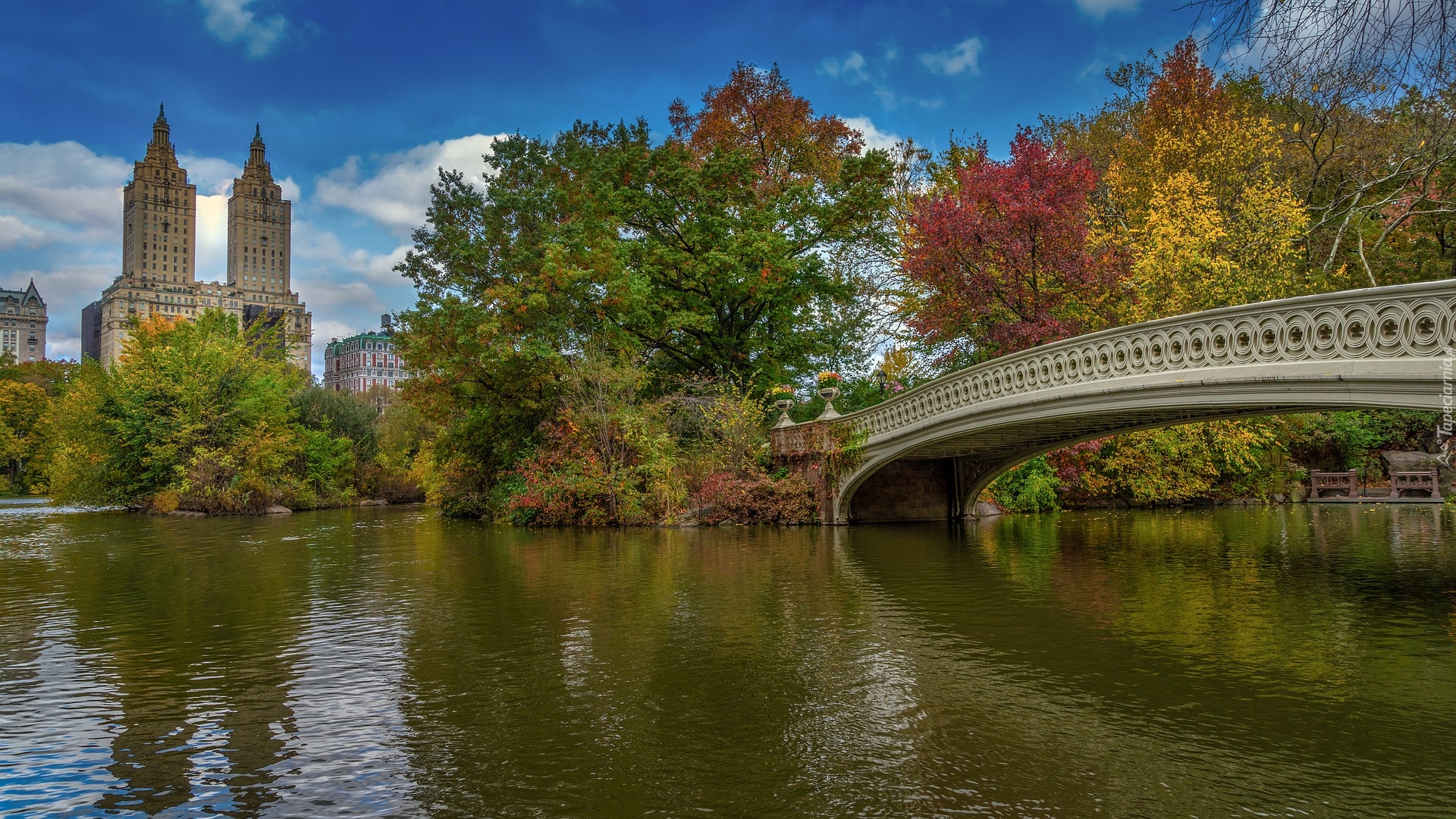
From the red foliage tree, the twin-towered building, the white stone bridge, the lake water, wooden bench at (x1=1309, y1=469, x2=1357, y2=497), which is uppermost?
the twin-towered building

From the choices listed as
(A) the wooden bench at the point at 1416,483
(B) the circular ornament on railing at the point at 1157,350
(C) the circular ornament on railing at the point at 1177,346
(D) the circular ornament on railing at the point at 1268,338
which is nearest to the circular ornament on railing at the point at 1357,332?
(D) the circular ornament on railing at the point at 1268,338

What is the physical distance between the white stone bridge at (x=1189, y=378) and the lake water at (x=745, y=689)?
2.24 metres

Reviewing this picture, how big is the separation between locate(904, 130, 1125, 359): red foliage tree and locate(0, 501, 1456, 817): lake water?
9.92 metres

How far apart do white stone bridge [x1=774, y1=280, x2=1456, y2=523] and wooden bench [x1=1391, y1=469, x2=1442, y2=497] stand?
43.7 feet

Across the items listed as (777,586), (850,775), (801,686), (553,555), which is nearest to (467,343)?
(553,555)

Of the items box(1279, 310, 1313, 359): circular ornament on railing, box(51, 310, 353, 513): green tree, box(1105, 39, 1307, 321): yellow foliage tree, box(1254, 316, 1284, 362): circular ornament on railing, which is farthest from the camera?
box(51, 310, 353, 513): green tree

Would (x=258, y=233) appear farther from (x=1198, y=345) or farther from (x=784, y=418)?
(x=1198, y=345)

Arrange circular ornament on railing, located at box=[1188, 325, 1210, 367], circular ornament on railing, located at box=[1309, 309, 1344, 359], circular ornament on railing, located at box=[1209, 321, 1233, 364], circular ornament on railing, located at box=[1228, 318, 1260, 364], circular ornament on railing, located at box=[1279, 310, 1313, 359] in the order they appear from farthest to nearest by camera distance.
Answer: circular ornament on railing, located at box=[1188, 325, 1210, 367] < circular ornament on railing, located at box=[1209, 321, 1233, 364] < circular ornament on railing, located at box=[1228, 318, 1260, 364] < circular ornament on railing, located at box=[1279, 310, 1313, 359] < circular ornament on railing, located at box=[1309, 309, 1344, 359]

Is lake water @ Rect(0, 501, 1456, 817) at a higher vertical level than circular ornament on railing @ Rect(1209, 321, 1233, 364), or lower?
lower

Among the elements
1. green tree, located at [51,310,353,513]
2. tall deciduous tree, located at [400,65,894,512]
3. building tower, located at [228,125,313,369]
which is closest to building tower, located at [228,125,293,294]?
building tower, located at [228,125,313,369]

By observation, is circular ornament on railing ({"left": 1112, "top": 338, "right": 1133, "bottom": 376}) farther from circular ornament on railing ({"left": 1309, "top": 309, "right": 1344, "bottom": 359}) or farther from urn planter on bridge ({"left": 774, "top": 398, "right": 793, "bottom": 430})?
urn planter on bridge ({"left": 774, "top": 398, "right": 793, "bottom": 430})

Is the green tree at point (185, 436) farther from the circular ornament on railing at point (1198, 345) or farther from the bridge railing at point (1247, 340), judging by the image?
the circular ornament on railing at point (1198, 345)

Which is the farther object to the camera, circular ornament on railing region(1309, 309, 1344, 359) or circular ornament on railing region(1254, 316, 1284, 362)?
circular ornament on railing region(1254, 316, 1284, 362)

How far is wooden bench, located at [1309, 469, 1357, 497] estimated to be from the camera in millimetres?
25719
